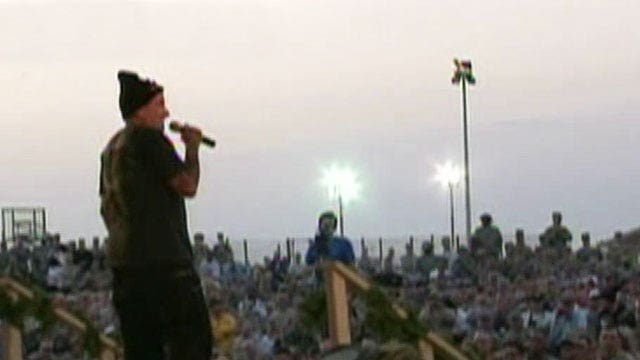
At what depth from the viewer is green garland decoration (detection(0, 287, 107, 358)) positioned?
881 cm

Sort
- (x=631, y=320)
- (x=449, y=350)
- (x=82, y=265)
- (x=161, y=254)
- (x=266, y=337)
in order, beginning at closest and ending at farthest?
(x=161, y=254) → (x=449, y=350) → (x=631, y=320) → (x=266, y=337) → (x=82, y=265)

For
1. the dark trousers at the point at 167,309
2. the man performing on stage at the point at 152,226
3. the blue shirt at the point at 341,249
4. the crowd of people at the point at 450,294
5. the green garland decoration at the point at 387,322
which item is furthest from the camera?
the blue shirt at the point at 341,249

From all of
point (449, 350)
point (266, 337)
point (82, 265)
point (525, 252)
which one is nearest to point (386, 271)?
point (525, 252)

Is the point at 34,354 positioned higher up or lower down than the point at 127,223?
lower down

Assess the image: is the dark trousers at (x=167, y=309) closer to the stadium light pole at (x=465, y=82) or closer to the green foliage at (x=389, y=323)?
the green foliage at (x=389, y=323)

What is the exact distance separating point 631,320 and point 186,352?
529 cm

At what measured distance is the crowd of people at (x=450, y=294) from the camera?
9.45 metres

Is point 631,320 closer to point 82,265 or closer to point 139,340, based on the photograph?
point 139,340

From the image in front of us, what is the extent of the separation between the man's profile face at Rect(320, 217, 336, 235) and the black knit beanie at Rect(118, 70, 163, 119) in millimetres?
7531

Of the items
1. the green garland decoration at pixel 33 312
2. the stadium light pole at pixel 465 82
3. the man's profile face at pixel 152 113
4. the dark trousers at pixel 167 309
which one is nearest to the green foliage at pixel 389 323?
the dark trousers at pixel 167 309

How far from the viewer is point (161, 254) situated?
5305mm

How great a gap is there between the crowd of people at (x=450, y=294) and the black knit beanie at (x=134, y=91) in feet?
5.95

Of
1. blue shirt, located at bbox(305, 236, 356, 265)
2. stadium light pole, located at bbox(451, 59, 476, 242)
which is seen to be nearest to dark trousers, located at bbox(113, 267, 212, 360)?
blue shirt, located at bbox(305, 236, 356, 265)

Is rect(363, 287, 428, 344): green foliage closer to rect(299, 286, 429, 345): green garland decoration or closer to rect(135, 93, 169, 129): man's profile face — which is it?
rect(299, 286, 429, 345): green garland decoration
